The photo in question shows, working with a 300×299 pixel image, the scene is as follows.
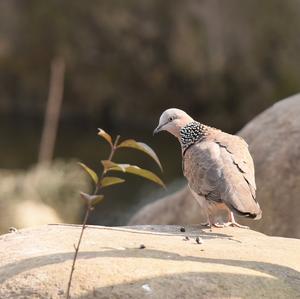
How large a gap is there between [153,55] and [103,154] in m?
3.45

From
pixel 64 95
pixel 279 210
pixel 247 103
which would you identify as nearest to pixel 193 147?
pixel 279 210

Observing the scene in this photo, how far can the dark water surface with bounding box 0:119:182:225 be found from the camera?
13945mm

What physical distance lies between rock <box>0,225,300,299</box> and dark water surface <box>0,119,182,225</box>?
7758mm

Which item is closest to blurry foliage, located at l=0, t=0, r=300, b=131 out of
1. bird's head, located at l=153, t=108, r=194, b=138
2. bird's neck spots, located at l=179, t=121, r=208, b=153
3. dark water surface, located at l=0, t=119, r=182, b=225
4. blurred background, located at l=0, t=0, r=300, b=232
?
blurred background, located at l=0, t=0, r=300, b=232

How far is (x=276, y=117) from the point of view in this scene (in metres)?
7.64

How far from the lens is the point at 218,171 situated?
18.0 ft

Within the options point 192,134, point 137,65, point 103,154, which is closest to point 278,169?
point 192,134

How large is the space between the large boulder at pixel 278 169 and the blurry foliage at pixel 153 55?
1075 cm

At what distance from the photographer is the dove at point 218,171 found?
5.28m

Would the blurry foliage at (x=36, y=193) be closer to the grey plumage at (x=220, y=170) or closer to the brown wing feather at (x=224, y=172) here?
the grey plumage at (x=220, y=170)

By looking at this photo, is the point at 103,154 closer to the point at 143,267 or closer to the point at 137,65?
the point at 137,65

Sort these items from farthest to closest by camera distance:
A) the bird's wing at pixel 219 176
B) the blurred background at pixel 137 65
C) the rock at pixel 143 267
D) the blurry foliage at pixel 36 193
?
the blurred background at pixel 137 65 → the blurry foliage at pixel 36 193 → the bird's wing at pixel 219 176 → the rock at pixel 143 267

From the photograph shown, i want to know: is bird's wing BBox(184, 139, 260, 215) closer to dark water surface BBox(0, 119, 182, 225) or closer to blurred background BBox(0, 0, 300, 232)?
dark water surface BBox(0, 119, 182, 225)

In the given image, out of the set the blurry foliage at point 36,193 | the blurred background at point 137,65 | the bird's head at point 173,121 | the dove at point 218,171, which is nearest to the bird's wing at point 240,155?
the dove at point 218,171
